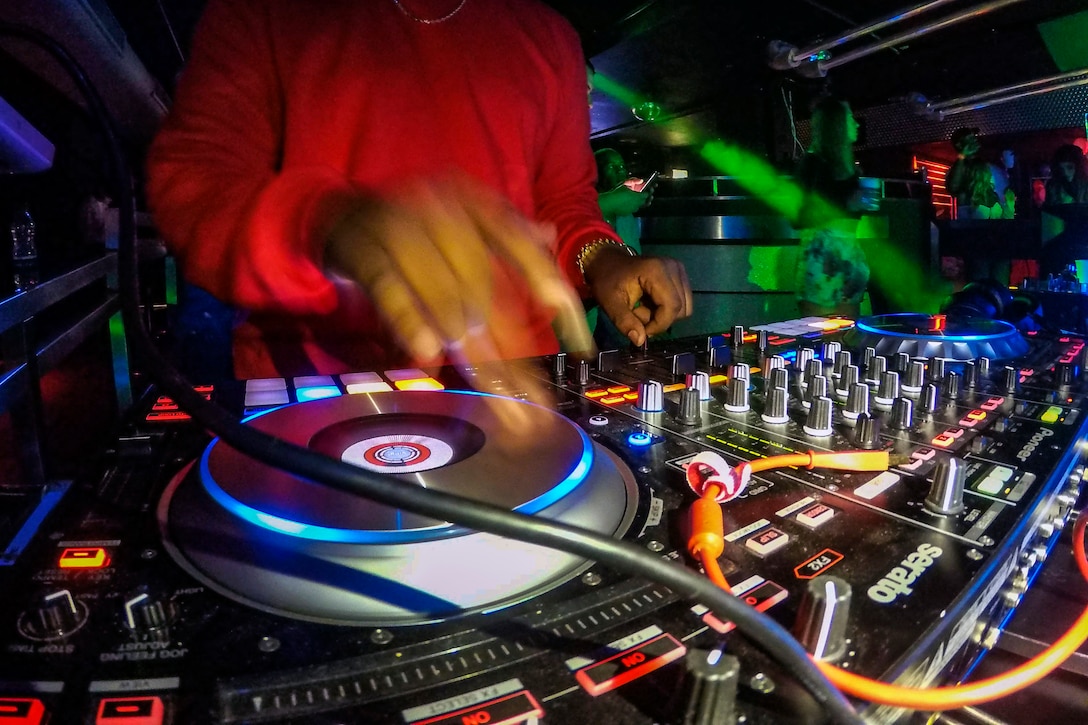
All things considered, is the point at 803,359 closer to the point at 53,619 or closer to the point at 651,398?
the point at 651,398

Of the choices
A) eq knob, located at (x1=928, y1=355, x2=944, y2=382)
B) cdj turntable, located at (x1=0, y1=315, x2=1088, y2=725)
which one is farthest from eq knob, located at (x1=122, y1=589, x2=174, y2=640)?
eq knob, located at (x1=928, y1=355, x2=944, y2=382)

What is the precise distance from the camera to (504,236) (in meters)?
0.65

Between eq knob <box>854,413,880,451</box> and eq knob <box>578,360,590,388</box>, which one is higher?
eq knob <box>578,360,590,388</box>

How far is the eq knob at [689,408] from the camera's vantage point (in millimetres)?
760

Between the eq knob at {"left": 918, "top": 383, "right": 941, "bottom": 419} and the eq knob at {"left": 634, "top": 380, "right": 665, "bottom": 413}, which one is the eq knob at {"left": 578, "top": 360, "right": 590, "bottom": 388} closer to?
the eq knob at {"left": 634, "top": 380, "right": 665, "bottom": 413}

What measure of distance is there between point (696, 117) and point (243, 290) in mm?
2384

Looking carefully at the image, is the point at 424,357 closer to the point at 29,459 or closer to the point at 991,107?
the point at 29,459

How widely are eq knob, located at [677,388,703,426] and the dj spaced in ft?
0.55

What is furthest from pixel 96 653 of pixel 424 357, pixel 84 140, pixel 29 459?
pixel 84 140

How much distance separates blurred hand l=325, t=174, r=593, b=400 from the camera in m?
0.57

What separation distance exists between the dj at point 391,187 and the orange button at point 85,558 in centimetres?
28

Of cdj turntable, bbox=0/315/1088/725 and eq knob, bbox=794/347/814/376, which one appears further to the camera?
eq knob, bbox=794/347/814/376

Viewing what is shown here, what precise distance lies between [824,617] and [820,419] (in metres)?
0.40

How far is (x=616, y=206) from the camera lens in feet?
9.74
